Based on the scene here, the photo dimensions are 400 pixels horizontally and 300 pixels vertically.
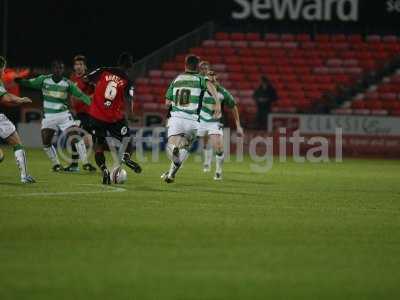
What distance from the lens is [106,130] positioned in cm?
1644

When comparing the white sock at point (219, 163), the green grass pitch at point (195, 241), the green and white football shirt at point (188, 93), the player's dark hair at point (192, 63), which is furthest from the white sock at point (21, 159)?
the white sock at point (219, 163)

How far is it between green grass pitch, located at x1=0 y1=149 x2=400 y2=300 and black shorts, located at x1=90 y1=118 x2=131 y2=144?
88cm

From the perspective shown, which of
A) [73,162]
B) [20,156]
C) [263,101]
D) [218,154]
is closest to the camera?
[20,156]

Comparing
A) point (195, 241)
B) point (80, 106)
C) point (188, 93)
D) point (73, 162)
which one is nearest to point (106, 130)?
point (188, 93)

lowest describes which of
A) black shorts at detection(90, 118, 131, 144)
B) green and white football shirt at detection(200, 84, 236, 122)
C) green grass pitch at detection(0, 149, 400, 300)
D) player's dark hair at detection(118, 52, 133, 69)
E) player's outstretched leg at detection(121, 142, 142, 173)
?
green grass pitch at detection(0, 149, 400, 300)

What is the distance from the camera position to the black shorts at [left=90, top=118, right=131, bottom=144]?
53.8 ft

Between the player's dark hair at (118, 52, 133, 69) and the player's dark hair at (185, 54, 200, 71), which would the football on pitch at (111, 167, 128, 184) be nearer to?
the player's dark hair at (118, 52, 133, 69)

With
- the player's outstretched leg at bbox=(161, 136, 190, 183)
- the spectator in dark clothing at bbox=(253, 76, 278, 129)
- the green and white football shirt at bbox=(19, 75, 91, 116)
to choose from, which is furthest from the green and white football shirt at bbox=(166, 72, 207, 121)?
the spectator in dark clothing at bbox=(253, 76, 278, 129)

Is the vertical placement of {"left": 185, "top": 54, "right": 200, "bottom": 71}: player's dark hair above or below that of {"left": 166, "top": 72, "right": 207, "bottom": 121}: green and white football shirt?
above

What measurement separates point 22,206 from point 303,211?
12.0 ft

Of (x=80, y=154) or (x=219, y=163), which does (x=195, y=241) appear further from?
(x=80, y=154)

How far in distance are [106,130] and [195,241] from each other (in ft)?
23.6

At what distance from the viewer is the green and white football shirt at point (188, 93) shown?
54.6 ft

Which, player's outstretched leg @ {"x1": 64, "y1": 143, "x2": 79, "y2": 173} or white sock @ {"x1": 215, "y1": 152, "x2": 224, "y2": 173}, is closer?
white sock @ {"x1": 215, "y1": 152, "x2": 224, "y2": 173}
